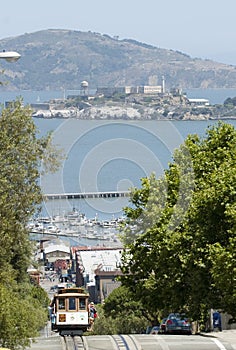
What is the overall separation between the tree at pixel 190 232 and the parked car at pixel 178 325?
1.09 ft

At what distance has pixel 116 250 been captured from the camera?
111 metres

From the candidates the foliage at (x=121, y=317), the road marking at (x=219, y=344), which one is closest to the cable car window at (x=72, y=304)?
the road marking at (x=219, y=344)

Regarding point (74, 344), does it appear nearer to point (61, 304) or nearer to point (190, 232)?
A: point (190, 232)

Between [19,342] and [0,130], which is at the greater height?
[0,130]

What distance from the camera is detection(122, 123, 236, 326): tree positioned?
20.8 m

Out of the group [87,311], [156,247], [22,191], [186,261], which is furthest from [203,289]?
[87,311]

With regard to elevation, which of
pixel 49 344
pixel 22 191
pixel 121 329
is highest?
pixel 22 191

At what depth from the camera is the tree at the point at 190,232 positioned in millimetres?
20781

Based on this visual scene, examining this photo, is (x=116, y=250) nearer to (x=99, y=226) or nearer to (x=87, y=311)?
(x=99, y=226)

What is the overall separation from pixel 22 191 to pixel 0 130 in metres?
1.72

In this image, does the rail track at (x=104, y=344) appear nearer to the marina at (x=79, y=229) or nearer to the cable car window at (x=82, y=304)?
the cable car window at (x=82, y=304)

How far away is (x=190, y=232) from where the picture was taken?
22875 mm

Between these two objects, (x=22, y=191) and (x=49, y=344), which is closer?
(x=49, y=344)

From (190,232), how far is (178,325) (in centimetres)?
351
